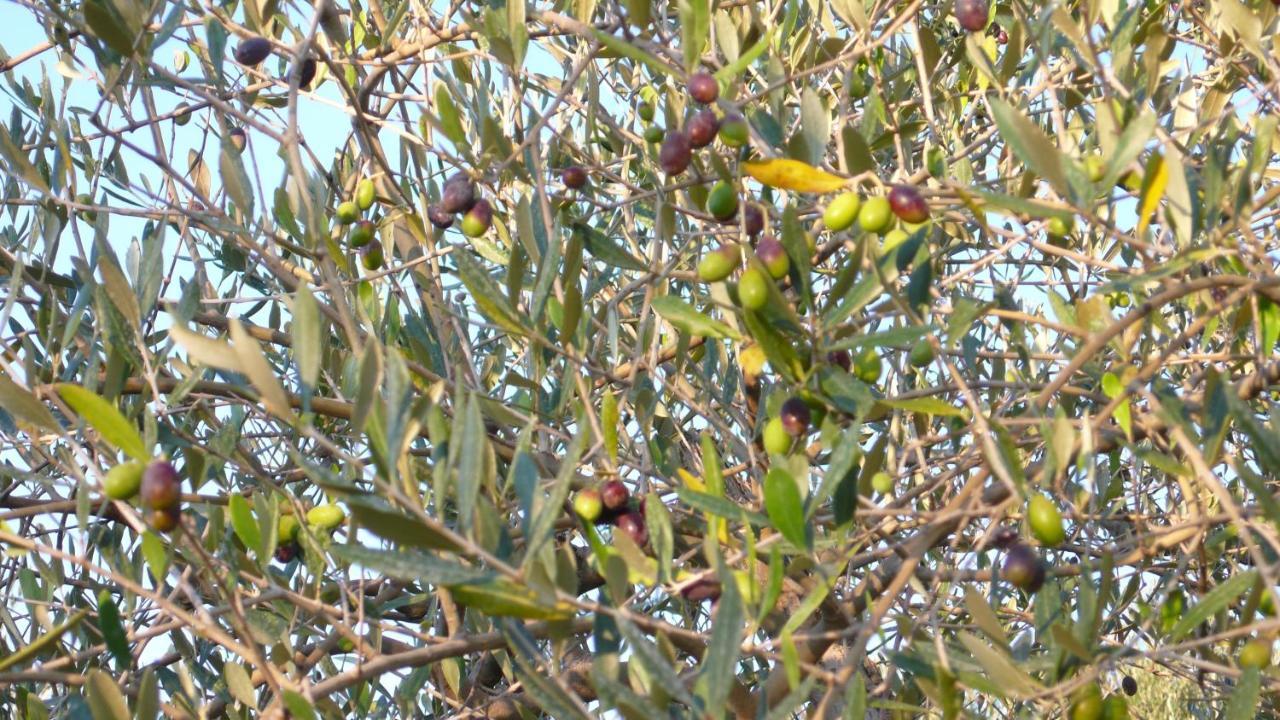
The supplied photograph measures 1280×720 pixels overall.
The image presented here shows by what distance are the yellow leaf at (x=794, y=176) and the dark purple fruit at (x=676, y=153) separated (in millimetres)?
193

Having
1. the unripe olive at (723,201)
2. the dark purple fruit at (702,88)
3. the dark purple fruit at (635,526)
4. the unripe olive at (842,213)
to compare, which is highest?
the dark purple fruit at (702,88)

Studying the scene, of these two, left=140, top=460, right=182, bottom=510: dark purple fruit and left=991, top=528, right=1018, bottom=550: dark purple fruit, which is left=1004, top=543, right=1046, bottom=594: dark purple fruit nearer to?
left=991, top=528, right=1018, bottom=550: dark purple fruit

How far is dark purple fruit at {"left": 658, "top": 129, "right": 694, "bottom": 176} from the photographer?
1875mm

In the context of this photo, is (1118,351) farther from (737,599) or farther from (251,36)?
(251,36)

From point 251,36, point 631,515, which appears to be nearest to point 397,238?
point 251,36

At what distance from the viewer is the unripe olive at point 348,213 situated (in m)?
2.44

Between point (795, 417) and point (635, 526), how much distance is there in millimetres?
320

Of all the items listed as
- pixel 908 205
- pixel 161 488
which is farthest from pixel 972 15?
pixel 161 488

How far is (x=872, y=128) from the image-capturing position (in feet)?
7.18

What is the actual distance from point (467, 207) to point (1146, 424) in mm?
1176

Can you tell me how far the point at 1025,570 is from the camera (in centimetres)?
156

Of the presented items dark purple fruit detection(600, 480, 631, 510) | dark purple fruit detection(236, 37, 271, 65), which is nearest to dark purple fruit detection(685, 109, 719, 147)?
dark purple fruit detection(600, 480, 631, 510)

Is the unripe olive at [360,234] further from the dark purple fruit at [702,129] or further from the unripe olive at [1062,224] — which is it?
the unripe olive at [1062,224]

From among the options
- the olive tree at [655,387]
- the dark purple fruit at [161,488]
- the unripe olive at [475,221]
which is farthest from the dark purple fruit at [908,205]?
the dark purple fruit at [161,488]
